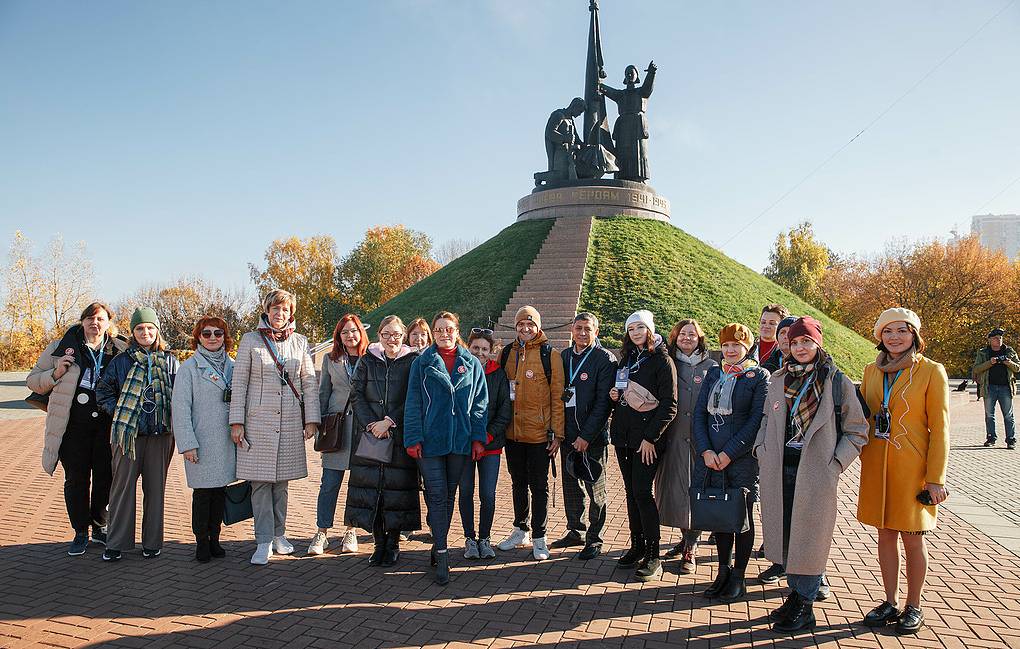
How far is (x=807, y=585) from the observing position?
4.43 meters

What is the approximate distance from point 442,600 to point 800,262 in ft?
172

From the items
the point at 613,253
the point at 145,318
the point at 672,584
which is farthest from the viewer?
the point at 613,253

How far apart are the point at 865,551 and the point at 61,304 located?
42106 millimetres

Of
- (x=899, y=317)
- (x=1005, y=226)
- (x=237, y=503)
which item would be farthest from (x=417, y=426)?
(x=1005, y=226)

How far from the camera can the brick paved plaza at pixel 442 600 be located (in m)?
4.24

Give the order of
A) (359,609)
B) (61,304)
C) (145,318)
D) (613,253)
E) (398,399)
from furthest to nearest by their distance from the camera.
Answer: (61,304)
(613,253)
(145,318)
(398,399)
(359,609)

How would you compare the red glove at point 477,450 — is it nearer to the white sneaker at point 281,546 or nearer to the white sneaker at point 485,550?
the white sneaker at point 485,550

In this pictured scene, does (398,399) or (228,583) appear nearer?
(228,583)

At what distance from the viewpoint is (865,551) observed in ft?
19.5

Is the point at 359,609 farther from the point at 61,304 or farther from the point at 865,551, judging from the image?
the point at 61,304

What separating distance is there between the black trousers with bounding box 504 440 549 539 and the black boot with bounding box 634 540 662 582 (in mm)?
968

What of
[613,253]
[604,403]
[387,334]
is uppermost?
[613,253]

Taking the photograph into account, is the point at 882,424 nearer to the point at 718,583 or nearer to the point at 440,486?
the point at 718,583

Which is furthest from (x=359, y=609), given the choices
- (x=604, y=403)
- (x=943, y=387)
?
(x=943, y=387)
